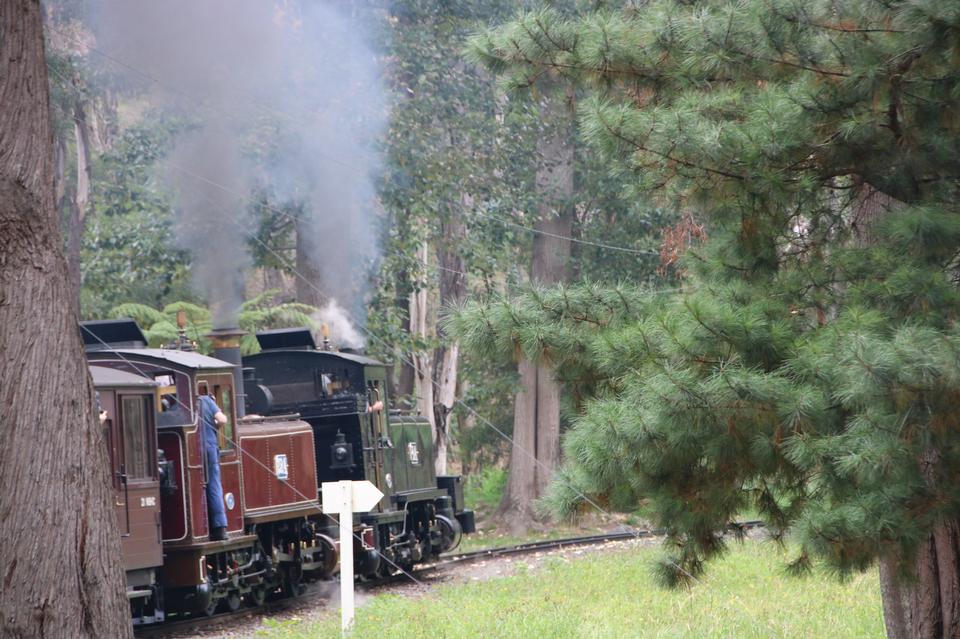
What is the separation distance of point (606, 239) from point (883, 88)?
18.7 metres

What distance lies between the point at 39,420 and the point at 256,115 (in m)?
12.0

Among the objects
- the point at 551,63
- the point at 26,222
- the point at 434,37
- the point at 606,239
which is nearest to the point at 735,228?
the point at 551,63

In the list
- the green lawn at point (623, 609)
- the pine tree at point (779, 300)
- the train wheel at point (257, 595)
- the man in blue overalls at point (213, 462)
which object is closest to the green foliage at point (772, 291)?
the pine tree at point (779, 300)

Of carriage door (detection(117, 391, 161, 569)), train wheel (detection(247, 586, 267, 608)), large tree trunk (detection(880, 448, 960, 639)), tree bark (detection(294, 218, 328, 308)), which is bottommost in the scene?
train wheel (detection(247, 586, 267, 608))

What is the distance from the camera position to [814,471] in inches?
231

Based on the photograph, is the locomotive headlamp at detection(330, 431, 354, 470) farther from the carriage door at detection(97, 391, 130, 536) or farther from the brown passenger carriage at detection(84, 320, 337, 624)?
the carriage door at detection(97, 391, 130, 536)

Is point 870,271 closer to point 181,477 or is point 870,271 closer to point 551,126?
point 181,477

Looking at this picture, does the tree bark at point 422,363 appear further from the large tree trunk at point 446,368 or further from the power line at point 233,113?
the power line at point 233,113

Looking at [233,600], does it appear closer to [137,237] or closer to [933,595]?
[933,595]

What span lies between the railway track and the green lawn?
739 mm

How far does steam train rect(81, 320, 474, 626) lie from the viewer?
11.5 metres

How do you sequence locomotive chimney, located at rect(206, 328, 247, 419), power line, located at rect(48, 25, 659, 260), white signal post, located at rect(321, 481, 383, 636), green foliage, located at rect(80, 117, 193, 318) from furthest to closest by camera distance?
green foliage, located at rect(80, 117, 193, 318) < power line, located at rect(48, 25, 659, 260) < locomotive chimney, located at rect(206, 328, 247, 419) < white signal post, located at rect(321, 481, 383, 636)

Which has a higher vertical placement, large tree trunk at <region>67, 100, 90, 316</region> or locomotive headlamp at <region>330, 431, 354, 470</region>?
large tree trunk at <region>67, 100, 90, 316</region>

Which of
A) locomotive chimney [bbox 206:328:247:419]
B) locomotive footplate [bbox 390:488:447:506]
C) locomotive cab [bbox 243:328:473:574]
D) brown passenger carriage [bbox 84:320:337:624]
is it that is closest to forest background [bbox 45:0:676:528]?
locomotive cab [bbox 243:328:473:574]
